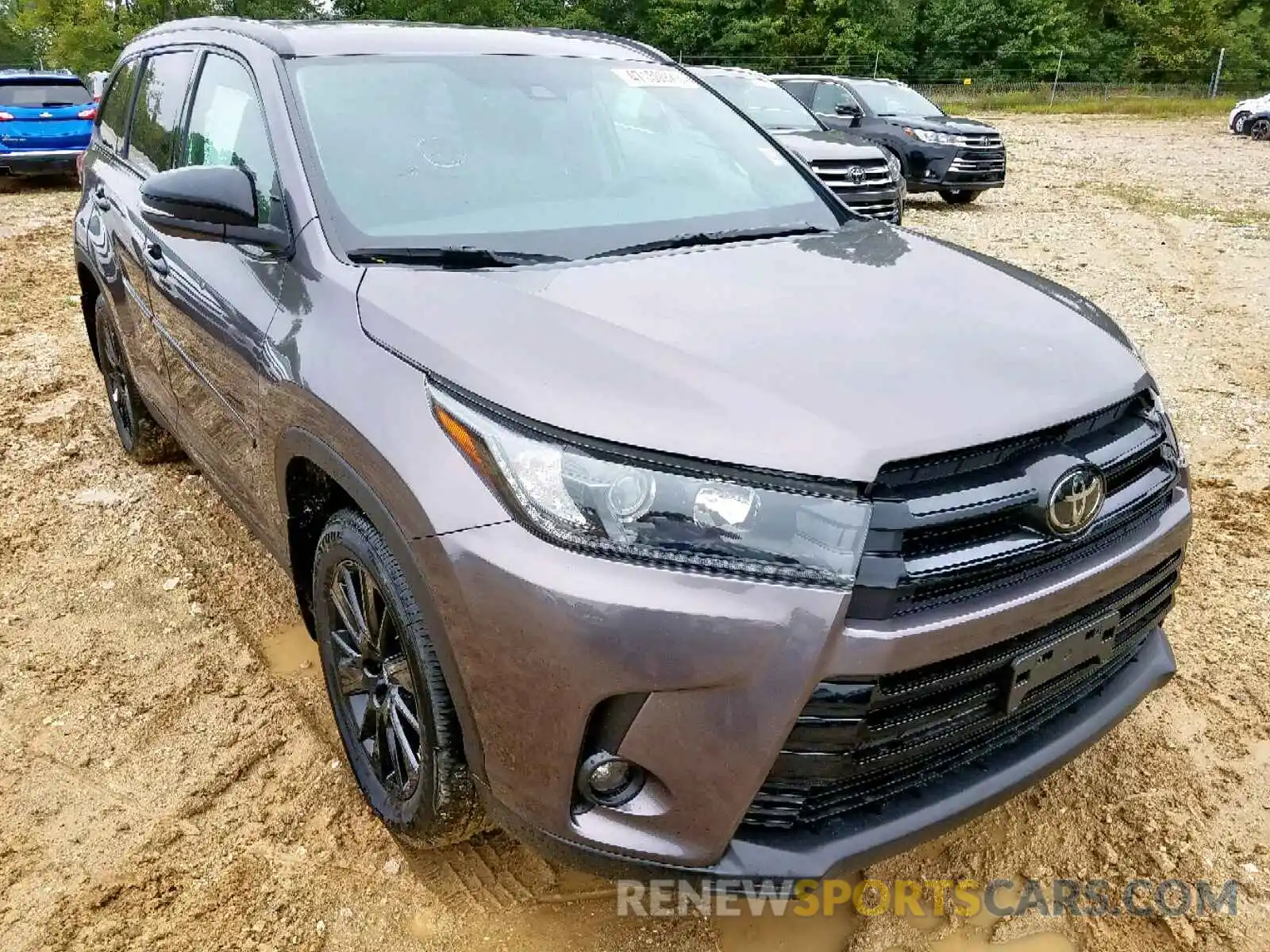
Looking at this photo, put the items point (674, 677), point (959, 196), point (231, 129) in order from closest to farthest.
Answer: point (674, 677)
point (231, 129)
point (959, 196)

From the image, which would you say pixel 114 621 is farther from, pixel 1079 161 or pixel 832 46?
pixel 832 46

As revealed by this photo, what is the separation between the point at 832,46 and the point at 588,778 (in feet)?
143

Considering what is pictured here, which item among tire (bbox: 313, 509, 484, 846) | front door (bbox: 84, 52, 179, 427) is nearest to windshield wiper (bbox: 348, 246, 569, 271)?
tire (bbox: 313, 509, 484, 846)

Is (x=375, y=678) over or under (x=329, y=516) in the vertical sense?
under

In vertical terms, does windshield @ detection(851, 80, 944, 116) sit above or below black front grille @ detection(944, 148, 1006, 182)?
above

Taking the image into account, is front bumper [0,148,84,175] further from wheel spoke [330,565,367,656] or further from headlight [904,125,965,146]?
wheel spoke [330,565,367,656]

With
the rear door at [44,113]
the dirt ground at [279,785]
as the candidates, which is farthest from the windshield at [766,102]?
the rear door at [44,113]

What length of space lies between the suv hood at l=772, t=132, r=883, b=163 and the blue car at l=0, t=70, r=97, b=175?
363 inches

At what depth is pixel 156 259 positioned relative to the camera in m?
3.19

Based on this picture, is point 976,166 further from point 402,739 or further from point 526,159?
point 402,739

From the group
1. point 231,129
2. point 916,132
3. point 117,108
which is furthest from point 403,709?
point 916,132

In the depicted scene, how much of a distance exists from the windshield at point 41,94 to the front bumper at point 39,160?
2.12 ft

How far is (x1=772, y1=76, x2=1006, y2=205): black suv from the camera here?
1208 centimetres

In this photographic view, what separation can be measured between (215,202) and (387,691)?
3.92 feet
